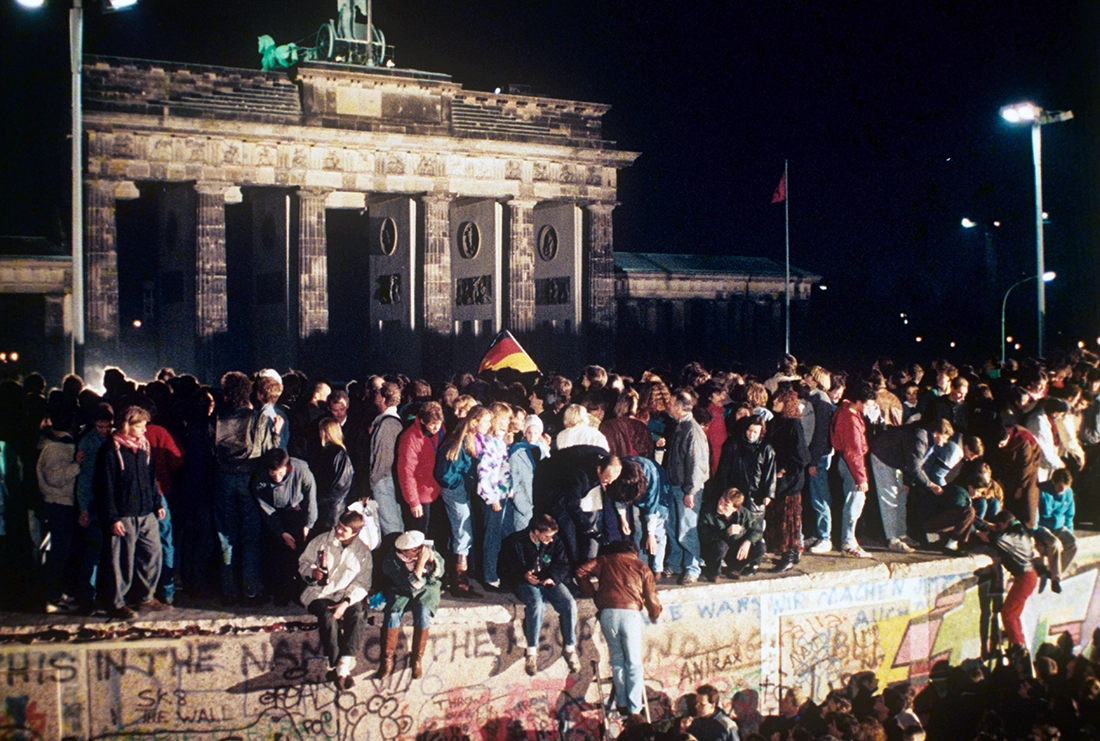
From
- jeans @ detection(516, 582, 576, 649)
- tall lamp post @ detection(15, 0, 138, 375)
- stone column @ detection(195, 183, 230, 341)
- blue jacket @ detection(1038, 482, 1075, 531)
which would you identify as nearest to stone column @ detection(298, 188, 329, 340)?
stone column @ detection(195, 183, 230, 341)

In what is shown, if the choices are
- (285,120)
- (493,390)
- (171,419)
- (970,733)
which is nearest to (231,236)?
(285,120)

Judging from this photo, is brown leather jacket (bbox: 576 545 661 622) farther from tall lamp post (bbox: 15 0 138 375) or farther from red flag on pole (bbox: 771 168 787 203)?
red flag on pole (bbox: 771 168 787 203)

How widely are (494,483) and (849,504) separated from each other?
4832 mm

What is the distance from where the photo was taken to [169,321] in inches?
1534

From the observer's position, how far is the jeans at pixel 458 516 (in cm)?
1162

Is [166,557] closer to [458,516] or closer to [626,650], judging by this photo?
[458,516]

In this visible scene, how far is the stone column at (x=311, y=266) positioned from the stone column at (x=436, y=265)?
12.7 feet

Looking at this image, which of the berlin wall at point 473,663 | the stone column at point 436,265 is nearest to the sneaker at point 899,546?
the berlin wall at point 473,663

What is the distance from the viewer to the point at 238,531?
11.2 meters

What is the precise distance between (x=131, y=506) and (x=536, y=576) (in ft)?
13.0

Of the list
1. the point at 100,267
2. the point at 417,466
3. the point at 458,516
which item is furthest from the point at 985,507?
the point at 100,267

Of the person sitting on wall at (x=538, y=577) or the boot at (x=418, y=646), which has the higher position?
the person sitting on wall at (x=538, y=577)

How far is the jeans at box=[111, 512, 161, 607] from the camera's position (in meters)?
10.5

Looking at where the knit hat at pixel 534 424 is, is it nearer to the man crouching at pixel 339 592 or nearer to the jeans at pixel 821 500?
the man crouching at pixel 339 592
